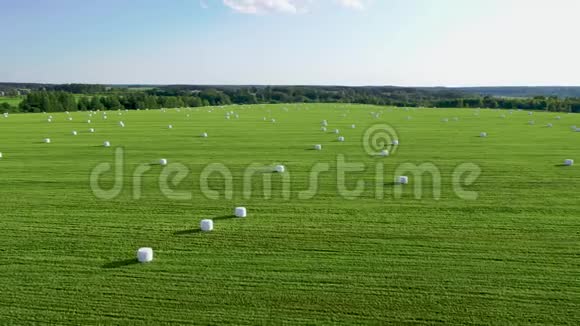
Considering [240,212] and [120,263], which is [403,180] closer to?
[240,212]

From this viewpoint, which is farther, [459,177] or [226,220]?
[459,177]

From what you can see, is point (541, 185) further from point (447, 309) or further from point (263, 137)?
point (263, 137)

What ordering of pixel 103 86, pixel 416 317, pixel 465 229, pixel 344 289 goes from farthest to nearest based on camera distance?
pixel 103 86
pixel 465 229
pixel 344 289
pixel 416 317

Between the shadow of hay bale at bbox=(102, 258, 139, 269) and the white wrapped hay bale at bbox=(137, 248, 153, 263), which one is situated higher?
the white wrapped hay bale at bbox=(137, 248, 153, 263)

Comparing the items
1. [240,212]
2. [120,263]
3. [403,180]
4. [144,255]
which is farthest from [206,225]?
[403,180]

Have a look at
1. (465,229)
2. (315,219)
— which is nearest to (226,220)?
(315,219)

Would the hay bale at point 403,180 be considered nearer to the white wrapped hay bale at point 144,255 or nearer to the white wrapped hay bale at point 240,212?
the white wrapped hay bale at point 240,212

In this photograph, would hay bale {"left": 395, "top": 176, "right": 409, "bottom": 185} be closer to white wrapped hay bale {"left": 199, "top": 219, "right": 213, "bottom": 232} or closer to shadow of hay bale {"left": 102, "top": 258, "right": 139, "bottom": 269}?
white wrapped hay bale {"left": 199, "top": 219, "right": 213, "bottom": 232}

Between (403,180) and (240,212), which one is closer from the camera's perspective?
(240,212)

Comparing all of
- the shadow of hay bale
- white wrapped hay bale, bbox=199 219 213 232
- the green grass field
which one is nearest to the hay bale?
the green grass field
